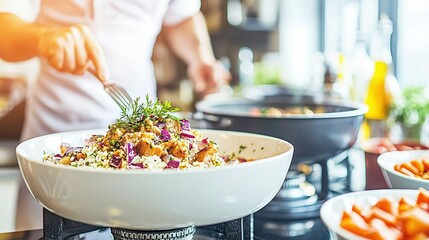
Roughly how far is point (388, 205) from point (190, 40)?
125cm

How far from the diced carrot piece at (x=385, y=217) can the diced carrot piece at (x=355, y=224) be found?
0.02 metres

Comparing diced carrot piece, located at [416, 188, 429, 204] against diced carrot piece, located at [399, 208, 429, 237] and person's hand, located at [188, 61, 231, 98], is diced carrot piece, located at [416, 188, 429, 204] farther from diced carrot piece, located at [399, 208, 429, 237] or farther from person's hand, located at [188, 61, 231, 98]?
person's hand, located at [188, 61, 231, 98]

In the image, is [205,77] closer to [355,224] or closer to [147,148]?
[147,148]

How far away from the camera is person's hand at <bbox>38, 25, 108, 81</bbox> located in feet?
3.76

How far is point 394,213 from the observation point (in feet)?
2.10

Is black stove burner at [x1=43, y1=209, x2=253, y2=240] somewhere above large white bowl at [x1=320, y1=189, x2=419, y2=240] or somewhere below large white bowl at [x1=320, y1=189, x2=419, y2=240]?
below

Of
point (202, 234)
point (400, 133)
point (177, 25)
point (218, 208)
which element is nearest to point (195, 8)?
point (177, 25)

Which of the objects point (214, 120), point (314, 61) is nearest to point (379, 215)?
point (214, 120)

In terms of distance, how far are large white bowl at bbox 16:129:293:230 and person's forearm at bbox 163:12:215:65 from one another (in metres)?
1.08

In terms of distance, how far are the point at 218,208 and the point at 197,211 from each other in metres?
0.03

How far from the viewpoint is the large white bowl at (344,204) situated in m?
0.58

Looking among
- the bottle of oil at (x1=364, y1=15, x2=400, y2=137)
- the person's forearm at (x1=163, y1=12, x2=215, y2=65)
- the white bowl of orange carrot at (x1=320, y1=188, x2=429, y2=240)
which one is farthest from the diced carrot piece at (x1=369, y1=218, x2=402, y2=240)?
the person's forearm at (x1=163, y1=12, x2=215, y2=65)

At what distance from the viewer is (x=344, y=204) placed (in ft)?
2.19

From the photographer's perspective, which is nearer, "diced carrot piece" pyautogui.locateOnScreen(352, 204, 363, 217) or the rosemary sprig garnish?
"diced carrot piece" pyautogui.locateOnScreen(352, 204, 363, 217)
